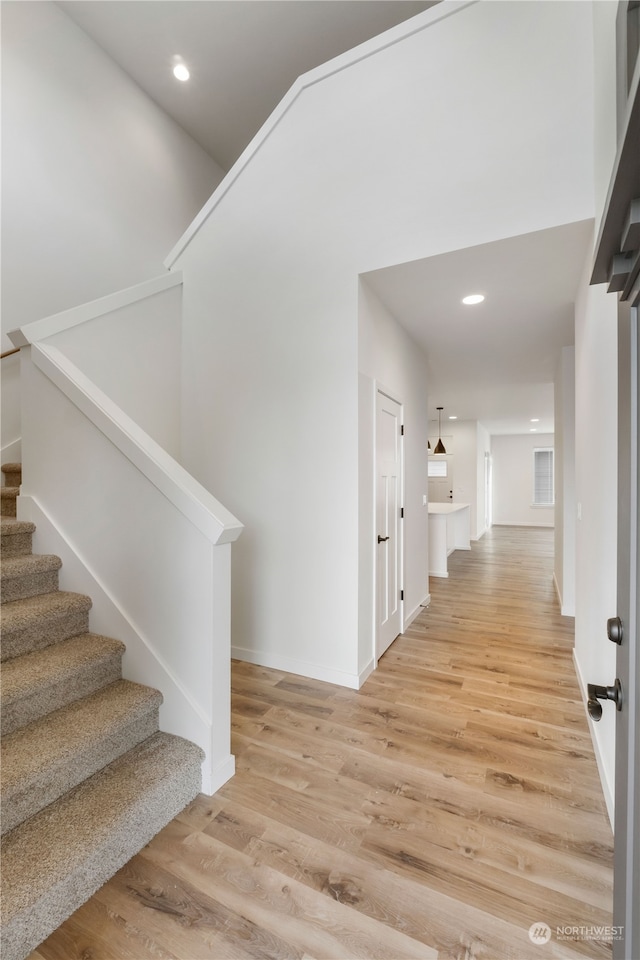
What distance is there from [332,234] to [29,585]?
272 centimetres

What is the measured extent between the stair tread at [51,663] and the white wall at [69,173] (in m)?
2.17

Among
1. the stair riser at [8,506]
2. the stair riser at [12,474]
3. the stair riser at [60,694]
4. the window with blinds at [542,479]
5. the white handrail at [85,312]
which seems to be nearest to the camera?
the stair riser at [60,694]

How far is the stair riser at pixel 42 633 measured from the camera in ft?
6.05

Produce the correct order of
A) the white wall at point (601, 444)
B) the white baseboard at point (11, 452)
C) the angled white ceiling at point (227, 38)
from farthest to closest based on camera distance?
1. the angled white ceiling at point (227, 38)
2. the white baseboard at point (11, 452)
3. the white wall at point (601, 444)

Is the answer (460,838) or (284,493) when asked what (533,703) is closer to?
(460,838)

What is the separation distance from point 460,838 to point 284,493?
81.2 inches

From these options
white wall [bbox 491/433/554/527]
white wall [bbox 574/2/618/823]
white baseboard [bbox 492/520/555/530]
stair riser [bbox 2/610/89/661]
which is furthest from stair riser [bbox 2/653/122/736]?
white wall [bbox 491/433/554/527]

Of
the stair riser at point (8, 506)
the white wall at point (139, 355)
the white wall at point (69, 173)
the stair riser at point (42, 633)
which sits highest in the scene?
the white wall at point (69, 173)

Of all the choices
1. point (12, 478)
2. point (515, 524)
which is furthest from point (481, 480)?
point (12, 478)

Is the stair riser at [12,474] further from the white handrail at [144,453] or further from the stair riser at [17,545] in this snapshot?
the white handrail at [144,453]

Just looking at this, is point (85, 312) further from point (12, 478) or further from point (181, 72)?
point (181, 72)

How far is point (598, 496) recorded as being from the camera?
212cm

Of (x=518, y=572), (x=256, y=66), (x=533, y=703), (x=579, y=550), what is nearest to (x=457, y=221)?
(x=579, y=550)

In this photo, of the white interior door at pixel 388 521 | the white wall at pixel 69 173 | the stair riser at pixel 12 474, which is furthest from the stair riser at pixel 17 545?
the white interior door at pixel 388 521
